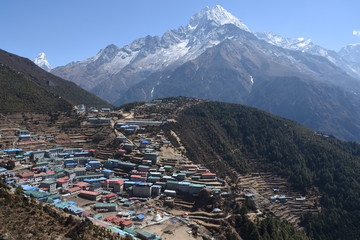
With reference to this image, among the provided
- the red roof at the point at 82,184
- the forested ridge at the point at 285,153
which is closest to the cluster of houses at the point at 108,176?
the red roof at the point at 82,184

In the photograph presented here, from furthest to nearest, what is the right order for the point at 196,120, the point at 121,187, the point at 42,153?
the point at 196,120
the point at 42,153
the point at 121,187

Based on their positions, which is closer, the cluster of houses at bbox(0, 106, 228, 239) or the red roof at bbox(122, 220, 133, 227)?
the red roof at bbox(122, 220, 133, 227)

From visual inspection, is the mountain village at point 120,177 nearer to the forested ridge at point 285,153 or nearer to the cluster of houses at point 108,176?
the cluster of houses at point 108,176

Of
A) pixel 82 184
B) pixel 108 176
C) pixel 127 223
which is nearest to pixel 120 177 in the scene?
pixel 108 176

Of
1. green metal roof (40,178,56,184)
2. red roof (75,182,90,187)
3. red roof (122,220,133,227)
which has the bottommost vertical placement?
red roof (122,220,133,227)

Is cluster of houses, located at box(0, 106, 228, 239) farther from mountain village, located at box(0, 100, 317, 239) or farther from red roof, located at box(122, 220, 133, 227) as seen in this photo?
mountain village, located at box(0, 100, 317, 239)

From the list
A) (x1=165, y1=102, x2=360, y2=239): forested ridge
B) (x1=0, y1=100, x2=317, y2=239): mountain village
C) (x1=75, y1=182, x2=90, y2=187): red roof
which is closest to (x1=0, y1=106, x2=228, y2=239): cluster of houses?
(x1=75, y1=182, x2=90, y2=187): red roof

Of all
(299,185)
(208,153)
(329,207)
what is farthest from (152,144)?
(329,207)

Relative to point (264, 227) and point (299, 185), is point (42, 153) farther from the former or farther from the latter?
point (299, 185)
